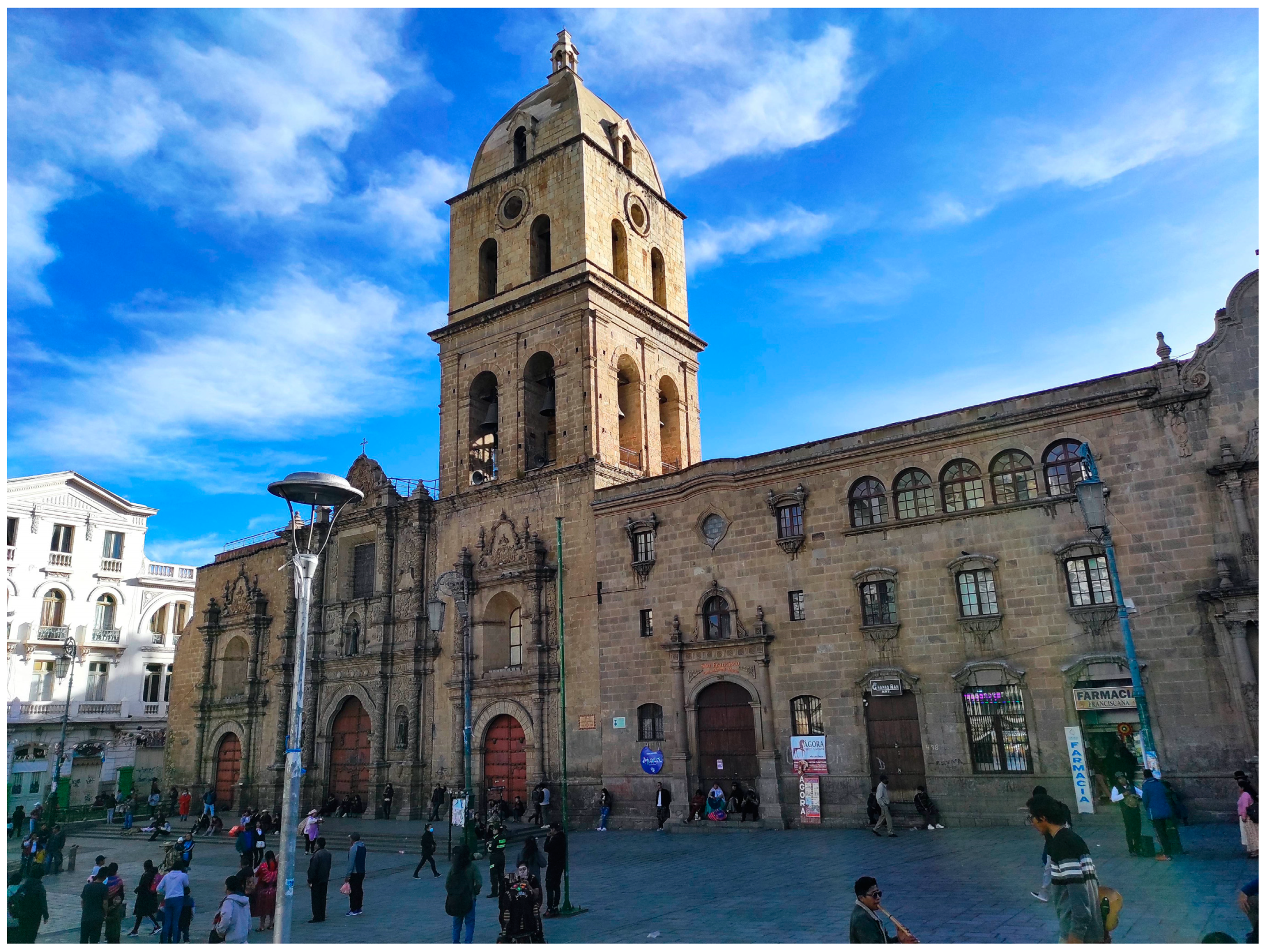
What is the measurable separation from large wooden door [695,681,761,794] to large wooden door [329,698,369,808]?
15.3 meters

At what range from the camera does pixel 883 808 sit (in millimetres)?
22828

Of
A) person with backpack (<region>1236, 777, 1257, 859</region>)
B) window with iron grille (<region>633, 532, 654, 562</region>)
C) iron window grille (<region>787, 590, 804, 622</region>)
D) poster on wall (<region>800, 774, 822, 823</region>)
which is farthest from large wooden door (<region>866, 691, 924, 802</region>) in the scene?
person with backpack (<region>1236, 777, 1257, 859</region>)

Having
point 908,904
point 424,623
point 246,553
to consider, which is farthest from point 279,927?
point 246,553

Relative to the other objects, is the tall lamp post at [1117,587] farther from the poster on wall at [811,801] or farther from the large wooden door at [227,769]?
the large wooden door at [227,769]

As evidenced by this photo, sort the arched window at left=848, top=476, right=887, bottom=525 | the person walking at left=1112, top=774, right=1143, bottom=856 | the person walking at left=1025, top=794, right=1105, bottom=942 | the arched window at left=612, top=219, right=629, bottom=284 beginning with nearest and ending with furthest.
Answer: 1. the person walking at left=1025, top=794, right=1105, bottom=942
2. the person walking at left=1112, top=774, right=1143, bottom=856
3. the arched window at left=848, top=476, right=887, bottom=525
4. the arched window at left=612, top=219, right=629, bottom=284

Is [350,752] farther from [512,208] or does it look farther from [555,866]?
[555,866]

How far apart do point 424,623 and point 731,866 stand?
19290 millimetres

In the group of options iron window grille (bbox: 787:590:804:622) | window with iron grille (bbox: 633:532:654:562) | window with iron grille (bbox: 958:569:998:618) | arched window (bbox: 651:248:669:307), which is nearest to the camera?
window with iron grille (bbox: 958:569:998:618)

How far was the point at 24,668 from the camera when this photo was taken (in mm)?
46500

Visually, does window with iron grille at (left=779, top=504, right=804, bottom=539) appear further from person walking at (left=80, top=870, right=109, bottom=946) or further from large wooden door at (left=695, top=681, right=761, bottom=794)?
person walking at (left=80, top=870, right=109, bottom=946)

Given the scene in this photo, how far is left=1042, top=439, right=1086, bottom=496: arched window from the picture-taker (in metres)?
23.8

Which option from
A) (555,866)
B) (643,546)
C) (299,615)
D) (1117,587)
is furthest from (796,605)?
(299,615)

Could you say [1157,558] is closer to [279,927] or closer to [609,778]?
[609,778]

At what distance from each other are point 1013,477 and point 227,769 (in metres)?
36.9
